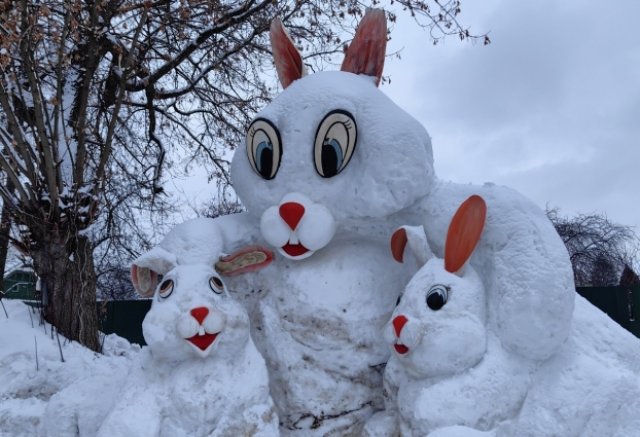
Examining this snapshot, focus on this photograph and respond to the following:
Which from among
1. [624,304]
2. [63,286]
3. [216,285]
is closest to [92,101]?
[63,286]

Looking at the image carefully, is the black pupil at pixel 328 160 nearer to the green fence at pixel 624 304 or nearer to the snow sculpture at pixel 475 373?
the snow sculpture at pixel 475 373

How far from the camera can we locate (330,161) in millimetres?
3082

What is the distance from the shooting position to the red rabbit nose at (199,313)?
2.91m

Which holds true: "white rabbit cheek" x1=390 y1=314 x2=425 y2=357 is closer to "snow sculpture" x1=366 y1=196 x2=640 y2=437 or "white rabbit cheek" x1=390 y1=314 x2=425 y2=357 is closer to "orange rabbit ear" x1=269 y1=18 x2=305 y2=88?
"snow sculpture" x1=366 y1=196 x2=640 y2=437

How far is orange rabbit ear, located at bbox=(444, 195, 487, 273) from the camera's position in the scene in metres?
2.80

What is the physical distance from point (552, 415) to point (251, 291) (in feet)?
5.14

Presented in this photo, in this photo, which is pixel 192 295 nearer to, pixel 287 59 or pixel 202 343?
pixel 202 343

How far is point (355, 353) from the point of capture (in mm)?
3072

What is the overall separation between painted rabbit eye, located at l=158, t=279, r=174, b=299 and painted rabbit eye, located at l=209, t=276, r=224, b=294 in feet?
0.62

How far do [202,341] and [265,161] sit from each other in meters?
0.92

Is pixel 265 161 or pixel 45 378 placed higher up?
pixel 265 161

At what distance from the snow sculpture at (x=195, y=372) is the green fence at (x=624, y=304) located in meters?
9.38

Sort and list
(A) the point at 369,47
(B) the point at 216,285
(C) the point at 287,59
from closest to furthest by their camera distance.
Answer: (B) the point at 216,285
(A) the point at 369,47
(C) the point at 287,59

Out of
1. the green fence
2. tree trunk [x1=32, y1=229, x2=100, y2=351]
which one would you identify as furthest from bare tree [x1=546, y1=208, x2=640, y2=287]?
tree trunk [x1=32, y1=229, x2=100, y2=351]
